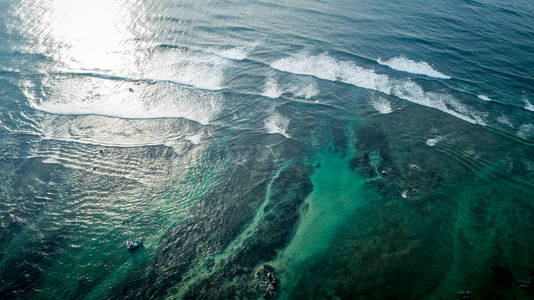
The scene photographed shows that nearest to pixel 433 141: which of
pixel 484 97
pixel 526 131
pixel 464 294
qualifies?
pixel 526 131

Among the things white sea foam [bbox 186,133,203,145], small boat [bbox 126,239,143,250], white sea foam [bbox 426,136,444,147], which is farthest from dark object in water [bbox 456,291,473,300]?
white sea foam [bbox 186,133,203,145]

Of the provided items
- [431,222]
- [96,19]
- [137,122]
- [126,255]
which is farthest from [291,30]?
[126,255]

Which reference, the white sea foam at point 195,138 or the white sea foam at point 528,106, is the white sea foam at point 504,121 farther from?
the white sea foam at point 195,138

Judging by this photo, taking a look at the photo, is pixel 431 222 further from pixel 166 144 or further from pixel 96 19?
pixel 96 19

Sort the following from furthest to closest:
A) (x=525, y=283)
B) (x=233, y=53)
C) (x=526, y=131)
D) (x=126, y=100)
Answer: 1. (x=233, y=53)
2. (x=126, y=100)
3. (x=526, y=131)
4. (x=525, y=283)

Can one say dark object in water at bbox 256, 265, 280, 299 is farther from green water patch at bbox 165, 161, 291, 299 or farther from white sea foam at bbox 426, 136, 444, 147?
white sea foam at bbox 426, 136, 444, 147

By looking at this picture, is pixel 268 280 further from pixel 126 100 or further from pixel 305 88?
pixel 126 100

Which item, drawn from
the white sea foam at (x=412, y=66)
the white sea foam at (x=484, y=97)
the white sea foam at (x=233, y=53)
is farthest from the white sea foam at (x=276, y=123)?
the white sea foam at (x=484, y=97)
